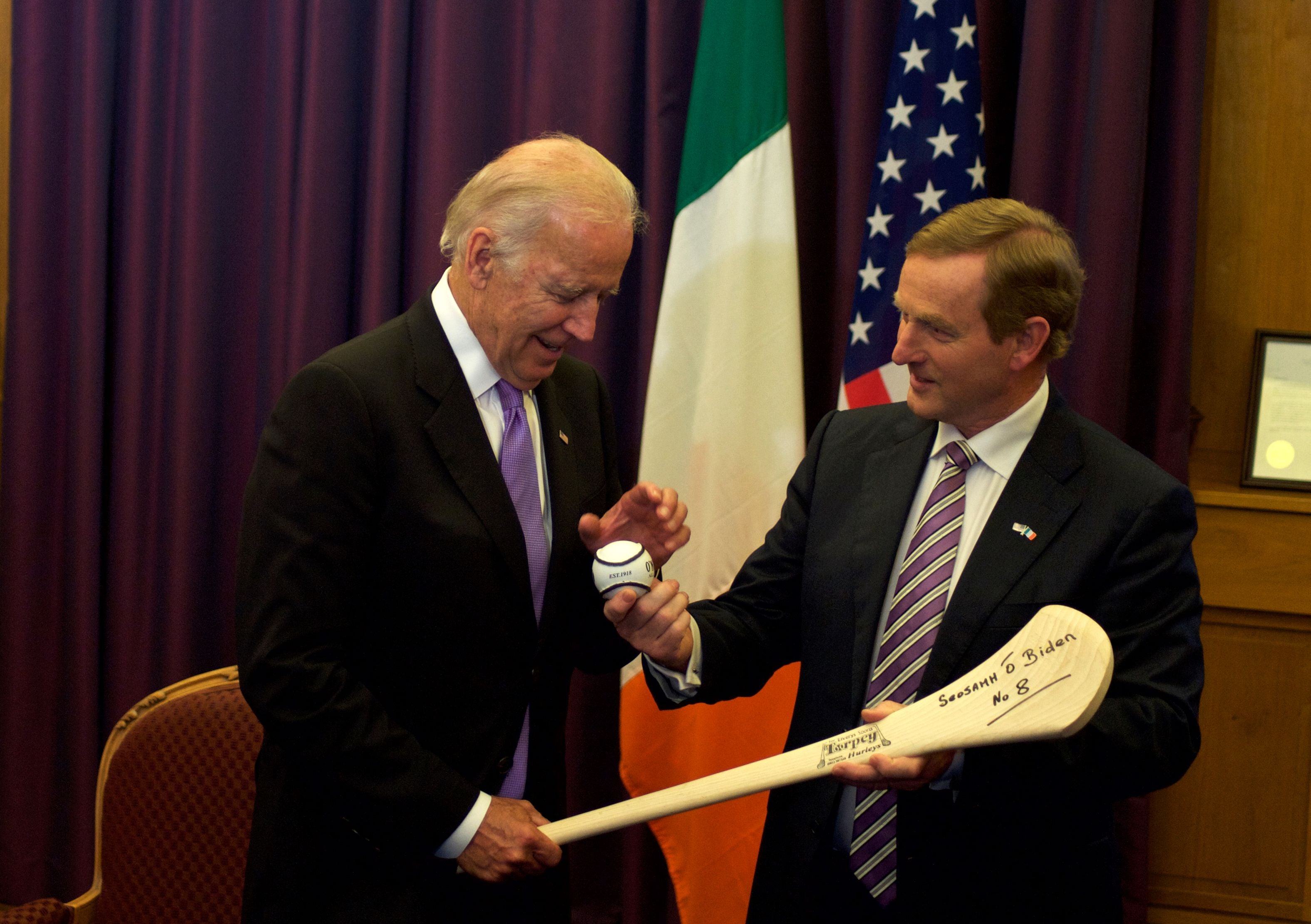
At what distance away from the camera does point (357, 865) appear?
5.51 ft

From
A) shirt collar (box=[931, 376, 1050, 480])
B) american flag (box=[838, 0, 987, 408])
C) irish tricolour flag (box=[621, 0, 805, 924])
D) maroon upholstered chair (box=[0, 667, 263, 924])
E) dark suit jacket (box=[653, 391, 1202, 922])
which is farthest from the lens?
irish tricolour flag (box=[621, 0, 805, 924])

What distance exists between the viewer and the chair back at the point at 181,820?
2232 mm

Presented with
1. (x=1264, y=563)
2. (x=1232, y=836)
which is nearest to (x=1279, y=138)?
(x=1264, y=563)

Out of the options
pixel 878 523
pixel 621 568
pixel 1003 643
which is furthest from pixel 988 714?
pixel 621 568

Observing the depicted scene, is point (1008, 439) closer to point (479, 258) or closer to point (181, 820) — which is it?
point (479, 258)

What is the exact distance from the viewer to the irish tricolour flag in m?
2.75

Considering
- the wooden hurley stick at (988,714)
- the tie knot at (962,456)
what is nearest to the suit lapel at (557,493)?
the wooden hurley stick at (988,714)

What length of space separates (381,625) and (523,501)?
0.97 ft

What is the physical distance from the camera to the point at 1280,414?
9.41 ft

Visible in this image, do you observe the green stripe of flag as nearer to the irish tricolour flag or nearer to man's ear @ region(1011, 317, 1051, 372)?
the irish tricolour flag

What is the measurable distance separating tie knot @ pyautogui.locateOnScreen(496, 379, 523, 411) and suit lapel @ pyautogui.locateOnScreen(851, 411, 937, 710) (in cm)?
60

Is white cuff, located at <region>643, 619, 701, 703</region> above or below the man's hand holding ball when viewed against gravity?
below

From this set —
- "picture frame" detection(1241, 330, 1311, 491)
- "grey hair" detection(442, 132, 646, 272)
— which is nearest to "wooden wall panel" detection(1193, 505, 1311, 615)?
"picture frame" detection(1241, 330, 1311, 491)

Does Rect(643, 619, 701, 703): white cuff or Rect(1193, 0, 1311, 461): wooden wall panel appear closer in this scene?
Rect(643, 619, 701, 703): white cuff
